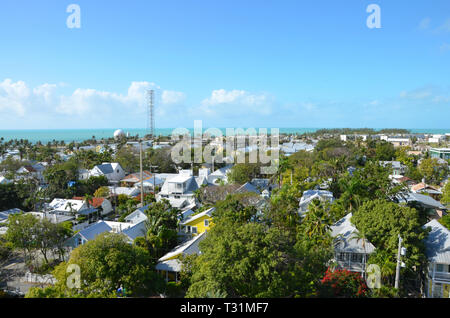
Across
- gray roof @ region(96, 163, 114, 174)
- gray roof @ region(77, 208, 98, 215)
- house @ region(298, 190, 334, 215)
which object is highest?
gray roof @ region(96, 163, 114, 174)

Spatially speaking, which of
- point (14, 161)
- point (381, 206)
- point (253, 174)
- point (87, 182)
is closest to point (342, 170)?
point (253, 174)

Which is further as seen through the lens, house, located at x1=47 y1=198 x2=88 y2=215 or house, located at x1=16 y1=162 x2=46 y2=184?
house, located at x1=16 y1=162 x2=46 y2=184

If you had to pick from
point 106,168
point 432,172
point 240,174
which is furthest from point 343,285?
point 106,168

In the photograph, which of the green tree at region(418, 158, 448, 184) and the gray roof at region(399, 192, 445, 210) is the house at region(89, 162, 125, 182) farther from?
the green tree at region(418, 158, 448, 184)

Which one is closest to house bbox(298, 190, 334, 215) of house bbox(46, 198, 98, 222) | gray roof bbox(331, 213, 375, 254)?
gray roof bbox(331, 213, 375, 254)

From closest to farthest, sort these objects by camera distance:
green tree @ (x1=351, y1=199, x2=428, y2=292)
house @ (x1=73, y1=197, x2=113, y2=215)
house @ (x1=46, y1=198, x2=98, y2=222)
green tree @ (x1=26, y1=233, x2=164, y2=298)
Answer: green tree @ (x1=26, y1=233, x2=164, y2=298), green tree @ (x1=351, y1=199, x2=428, y2=292), house @ (x1=46, y1=198, x2=98, y2=222), house @ (x1=73, y1=197, x2=113, y2=215)

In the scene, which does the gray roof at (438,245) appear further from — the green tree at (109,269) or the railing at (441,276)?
the green tree at (109,269)

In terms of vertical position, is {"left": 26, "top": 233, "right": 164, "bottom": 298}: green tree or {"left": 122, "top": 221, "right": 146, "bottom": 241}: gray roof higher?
{"left": 26, "top": 233, "right": 164, "bottom": 298}: green tree
